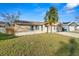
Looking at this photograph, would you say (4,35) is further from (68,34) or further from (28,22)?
(68,34)

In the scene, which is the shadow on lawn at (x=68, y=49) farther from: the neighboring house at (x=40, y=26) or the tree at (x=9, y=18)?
the tree at (x=9, y=18)

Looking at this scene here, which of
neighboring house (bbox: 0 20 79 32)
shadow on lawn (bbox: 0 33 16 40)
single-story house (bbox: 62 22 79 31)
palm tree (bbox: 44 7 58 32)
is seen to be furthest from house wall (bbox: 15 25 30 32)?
single-story house (bbox: 62 22 79 31)

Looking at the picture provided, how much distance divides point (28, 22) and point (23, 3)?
0.72 ft

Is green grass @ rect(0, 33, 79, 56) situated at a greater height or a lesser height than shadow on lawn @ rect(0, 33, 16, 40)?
lesser

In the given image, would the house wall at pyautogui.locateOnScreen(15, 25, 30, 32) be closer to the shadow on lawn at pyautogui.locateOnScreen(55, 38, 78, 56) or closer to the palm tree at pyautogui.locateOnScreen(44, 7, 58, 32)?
the palm tree at pyautogui.locateOnScreen(44, 7, 58, 32)

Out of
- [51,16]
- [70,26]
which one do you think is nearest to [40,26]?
[51,16]

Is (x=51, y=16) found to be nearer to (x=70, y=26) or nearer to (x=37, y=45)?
(x=70, y=26)

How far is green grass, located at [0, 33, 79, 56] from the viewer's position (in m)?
2.98

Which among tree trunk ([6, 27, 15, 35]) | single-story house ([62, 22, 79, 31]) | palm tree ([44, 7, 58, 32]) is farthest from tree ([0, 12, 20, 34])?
single-story house ([62, 22, 79, 31])

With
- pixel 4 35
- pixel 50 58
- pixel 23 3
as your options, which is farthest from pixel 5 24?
pixel 50 58

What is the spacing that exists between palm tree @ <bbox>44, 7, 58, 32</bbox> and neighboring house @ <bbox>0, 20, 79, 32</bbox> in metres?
0.04

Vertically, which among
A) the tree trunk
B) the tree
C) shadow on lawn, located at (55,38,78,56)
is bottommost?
shadow on lawn, located at (55,38,78,56)

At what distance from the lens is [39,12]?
3014 millimetres

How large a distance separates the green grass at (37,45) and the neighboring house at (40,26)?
8 centimetres
